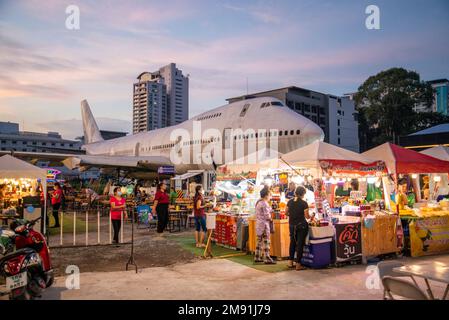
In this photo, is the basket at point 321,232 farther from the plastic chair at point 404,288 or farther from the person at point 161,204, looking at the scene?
the person at point 161,204

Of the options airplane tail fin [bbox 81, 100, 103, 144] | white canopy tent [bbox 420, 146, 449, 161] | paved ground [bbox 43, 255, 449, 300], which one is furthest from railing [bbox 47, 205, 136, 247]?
airplane tail fin [bbox 81, 100, 103, 144]

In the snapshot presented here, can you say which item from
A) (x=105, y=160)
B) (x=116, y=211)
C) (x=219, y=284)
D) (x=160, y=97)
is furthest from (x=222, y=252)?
(x=160, y=97)

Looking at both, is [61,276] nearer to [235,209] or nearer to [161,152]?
[235,209]

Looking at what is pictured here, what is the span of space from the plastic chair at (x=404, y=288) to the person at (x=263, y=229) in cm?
439

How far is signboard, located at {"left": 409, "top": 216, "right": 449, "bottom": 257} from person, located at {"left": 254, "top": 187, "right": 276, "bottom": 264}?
153 inches

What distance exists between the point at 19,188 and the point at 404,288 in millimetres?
18318

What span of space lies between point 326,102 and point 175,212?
74.9 metres

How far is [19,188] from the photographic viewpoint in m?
17.6

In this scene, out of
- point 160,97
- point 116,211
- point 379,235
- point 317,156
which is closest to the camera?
point 379,235

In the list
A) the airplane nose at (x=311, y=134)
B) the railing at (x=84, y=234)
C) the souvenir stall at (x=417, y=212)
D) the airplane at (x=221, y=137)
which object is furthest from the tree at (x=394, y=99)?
the railing at (x=84, y=234)

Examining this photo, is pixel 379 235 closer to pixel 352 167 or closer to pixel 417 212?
pixel 352 167

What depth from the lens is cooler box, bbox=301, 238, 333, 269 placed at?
7.91 metres
